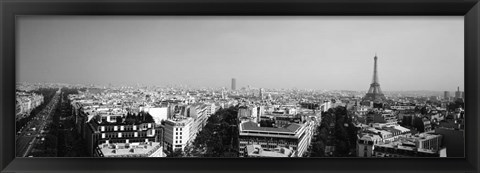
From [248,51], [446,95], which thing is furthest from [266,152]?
[446,95]

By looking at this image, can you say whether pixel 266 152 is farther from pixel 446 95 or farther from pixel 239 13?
pixel 446 95

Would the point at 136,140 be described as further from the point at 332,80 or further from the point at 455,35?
the point at 455,35

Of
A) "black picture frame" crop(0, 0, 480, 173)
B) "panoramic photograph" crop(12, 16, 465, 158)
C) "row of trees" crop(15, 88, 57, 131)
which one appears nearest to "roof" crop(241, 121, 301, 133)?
"panoramic photograph" crop(12, 16, 465, 158)

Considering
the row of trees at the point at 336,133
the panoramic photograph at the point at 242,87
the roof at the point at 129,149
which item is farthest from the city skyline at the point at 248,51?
the roof at the point at 129,149

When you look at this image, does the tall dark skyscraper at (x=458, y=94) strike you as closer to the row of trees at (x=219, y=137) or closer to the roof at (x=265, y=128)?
the roof at (x=265, y=128)

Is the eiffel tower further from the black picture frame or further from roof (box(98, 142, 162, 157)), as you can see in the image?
roof (box(98, 142, 162, 157))

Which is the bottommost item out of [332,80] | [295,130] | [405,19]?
[295,130]
